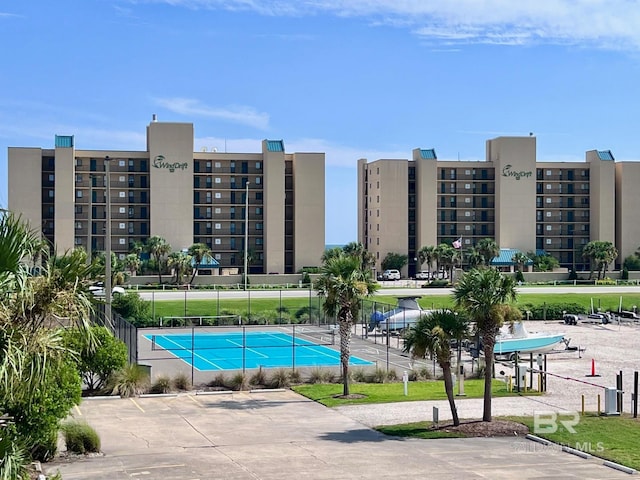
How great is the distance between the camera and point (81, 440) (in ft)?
72.7

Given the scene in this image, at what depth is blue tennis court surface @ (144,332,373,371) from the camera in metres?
43.8

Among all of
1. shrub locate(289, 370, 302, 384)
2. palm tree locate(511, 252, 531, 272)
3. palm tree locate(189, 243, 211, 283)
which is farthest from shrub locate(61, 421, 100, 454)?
palm tree locate(511, 252, 531, 272)

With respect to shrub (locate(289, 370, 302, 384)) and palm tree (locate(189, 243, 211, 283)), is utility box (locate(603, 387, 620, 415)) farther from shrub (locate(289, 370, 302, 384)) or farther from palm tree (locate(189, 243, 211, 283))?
palm tree (locate(189, 243, 211, 283))

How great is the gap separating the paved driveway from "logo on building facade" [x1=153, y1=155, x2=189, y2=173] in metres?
81.6

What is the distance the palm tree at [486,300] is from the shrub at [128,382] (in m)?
13.3

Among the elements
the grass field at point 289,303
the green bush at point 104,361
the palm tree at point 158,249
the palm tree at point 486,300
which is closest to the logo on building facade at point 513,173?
the grass field at point 289,303

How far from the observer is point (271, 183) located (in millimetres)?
111812

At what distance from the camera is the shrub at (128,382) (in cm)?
3194

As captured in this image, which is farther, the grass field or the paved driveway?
the grass field

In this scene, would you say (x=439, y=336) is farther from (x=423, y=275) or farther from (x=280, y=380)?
(x=423, y=275)

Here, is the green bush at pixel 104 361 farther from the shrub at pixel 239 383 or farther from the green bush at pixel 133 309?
the green bush at pixel 133 309

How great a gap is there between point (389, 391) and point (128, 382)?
10.1 meters

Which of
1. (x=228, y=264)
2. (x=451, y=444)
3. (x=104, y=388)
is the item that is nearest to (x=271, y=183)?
(x=228, y=264)

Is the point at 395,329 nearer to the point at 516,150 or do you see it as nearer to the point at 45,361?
the point at 45,361
